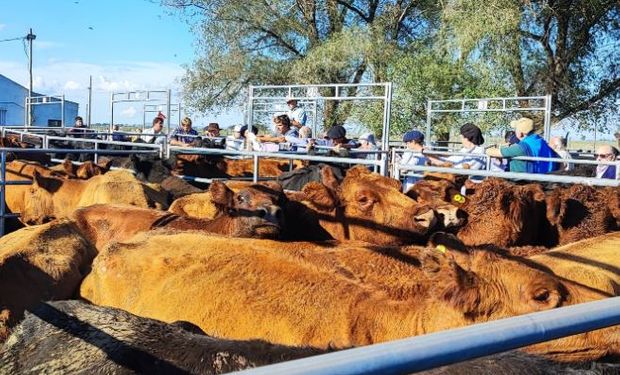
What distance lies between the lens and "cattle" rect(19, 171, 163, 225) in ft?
28.3

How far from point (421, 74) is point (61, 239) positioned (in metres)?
19.3

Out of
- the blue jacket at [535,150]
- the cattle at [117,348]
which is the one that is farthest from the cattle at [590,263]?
the blue jacket at [535,150]

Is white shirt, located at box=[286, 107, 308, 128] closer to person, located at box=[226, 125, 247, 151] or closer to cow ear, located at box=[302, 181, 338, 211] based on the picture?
person, located at box=[226, 125, 247, 151]

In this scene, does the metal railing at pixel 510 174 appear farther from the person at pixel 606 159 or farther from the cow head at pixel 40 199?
the cow head at pixel 40 199

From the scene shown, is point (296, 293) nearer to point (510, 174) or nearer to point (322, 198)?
point (322, 198)

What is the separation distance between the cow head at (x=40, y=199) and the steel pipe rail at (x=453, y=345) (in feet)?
27.7

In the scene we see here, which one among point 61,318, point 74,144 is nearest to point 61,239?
point 61,318

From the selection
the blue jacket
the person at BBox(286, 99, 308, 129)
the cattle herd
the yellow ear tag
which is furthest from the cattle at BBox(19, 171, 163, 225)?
the person at BBox(286, 99, 308, 129)

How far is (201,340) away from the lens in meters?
2.70

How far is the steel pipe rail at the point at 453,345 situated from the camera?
3.81 feet

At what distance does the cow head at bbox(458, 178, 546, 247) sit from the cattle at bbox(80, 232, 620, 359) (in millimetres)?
2169

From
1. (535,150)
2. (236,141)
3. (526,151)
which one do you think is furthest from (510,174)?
(236,141)

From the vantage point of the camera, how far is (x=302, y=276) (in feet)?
13.1

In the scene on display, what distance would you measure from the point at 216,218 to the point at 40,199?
4077mm
